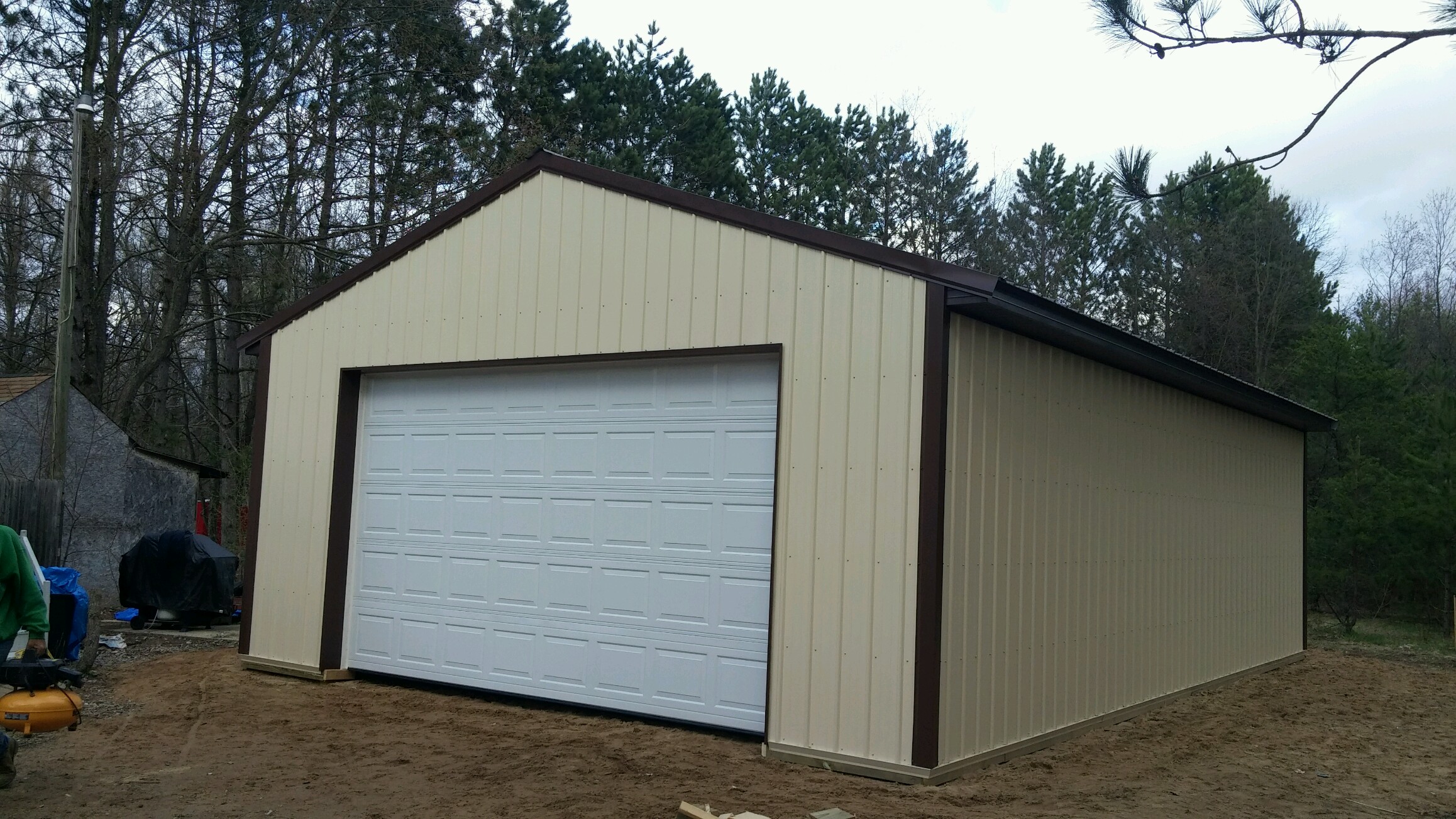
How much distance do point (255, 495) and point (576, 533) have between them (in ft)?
11.7

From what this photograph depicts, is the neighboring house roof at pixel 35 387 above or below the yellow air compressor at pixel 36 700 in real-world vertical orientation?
above

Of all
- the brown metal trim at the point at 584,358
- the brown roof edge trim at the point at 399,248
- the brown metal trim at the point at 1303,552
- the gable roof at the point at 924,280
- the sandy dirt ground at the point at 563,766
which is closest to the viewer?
the sandy dirt ground at the point at 563,766

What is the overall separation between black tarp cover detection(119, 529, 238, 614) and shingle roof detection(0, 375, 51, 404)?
13.4 ft

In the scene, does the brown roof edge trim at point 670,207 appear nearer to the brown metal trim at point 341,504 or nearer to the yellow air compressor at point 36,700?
the brown metal trim at point 341,504

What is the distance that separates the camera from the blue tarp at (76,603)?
991 centimetres

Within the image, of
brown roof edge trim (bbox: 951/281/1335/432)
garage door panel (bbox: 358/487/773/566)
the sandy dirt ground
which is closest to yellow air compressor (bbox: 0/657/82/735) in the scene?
the sandy dirt ground

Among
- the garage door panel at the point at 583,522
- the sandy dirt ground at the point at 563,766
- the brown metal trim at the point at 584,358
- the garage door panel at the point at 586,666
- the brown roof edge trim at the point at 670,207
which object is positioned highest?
the brown roof edge trim at the point at 670,207

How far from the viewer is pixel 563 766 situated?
7.03 m

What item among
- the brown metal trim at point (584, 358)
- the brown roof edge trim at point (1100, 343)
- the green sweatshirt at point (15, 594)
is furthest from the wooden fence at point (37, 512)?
the brown roof edge trim at point (1100, 343)

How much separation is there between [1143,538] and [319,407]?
7.19 m

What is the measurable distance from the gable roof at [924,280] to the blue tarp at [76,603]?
8.15 ft

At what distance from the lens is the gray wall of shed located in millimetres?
15586

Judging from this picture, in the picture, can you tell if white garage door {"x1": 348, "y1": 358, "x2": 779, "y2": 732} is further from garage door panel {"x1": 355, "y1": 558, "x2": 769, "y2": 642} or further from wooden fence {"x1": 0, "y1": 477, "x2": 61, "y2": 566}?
wooden fence {"x1": 0, "y1": 477, "x2": 61, "y2": 566}

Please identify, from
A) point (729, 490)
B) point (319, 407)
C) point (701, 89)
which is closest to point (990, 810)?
point (729, 490)
